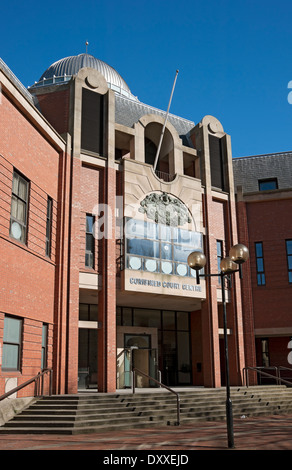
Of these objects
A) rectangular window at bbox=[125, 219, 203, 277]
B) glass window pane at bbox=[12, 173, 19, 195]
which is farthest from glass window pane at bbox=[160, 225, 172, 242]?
glass window pane at bbox=[12, 173, 19, 195]

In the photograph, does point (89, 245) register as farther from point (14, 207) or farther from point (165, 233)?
point (14, 207)

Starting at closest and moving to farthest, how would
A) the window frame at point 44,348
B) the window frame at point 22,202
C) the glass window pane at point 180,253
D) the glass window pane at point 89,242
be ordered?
the window frame at point 22,202 → the window frame at point 44,348 → the glass window pane at point 89,242 → the glass window pane at point 180,253

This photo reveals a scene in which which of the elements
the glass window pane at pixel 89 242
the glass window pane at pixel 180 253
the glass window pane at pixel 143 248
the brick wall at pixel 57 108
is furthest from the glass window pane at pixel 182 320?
the brick wall at pixel 57 108

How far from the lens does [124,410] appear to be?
14.0m

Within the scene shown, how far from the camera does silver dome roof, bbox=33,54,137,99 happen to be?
3691 cm

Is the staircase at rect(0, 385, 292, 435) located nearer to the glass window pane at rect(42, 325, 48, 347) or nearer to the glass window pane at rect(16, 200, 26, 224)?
the glass window pane at rect(42, 325, 48, 347)

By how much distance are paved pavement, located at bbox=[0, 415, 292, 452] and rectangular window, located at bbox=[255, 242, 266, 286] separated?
35.2 ft

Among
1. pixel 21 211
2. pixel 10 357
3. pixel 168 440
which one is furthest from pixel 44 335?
pixel 168 440

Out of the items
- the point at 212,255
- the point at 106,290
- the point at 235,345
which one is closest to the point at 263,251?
the point at 212,255

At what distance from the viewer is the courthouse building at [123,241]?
15.1m

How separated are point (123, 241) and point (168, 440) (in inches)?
374

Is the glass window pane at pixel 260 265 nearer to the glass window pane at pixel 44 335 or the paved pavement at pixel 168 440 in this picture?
the paved pavement at pixel 168 440

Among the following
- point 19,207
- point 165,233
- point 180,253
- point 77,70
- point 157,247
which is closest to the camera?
point 19,207

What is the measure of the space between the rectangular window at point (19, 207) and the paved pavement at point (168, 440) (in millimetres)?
6000
